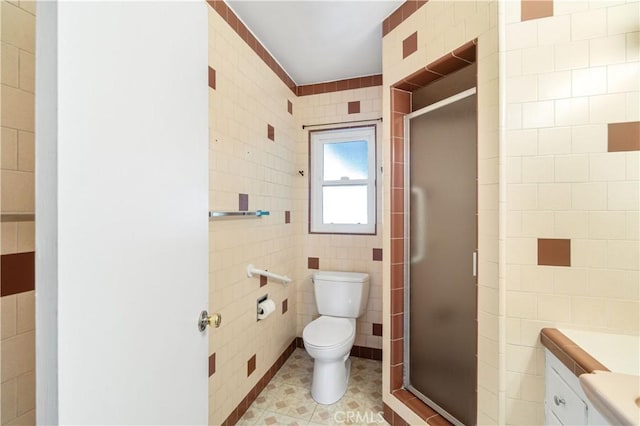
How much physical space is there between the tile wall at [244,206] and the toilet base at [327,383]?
0.39 m

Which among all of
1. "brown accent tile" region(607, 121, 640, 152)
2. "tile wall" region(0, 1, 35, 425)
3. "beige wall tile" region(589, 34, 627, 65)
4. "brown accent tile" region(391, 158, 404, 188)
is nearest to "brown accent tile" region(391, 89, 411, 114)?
"brown accent tile" region(391, 158, 404, 188)

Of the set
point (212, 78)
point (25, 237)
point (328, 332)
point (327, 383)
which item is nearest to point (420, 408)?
point (327, 383)

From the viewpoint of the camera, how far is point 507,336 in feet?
3.77

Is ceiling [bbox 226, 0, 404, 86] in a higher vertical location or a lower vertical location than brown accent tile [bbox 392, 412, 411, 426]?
higher

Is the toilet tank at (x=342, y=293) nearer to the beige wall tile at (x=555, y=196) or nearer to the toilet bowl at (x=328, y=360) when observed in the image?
the toilet bowl at (x=328, y=360)

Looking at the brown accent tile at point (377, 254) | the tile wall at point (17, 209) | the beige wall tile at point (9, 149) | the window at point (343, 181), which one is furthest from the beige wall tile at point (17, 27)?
the brown accent tile at point (377, 254)

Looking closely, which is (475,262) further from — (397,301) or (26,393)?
(26,393)

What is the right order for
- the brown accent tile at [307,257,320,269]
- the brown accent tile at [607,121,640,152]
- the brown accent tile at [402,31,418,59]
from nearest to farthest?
the brown accent tile at [607,121,640,152] < the brown accent tile at [402,31,418,59] < the brown accent tile at [307,257,320,269]

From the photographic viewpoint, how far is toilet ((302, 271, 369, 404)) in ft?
5.99

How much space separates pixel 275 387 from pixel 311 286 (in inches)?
31.8

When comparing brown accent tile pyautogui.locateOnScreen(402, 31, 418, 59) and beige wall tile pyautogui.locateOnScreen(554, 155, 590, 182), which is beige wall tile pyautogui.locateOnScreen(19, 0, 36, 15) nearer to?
brown accent tile pyautogui.locateOnScreen(402, 31, 418, 59)

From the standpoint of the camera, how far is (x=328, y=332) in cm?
195

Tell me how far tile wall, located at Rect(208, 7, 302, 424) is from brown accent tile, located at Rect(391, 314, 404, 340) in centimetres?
88

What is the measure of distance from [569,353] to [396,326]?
914mm
